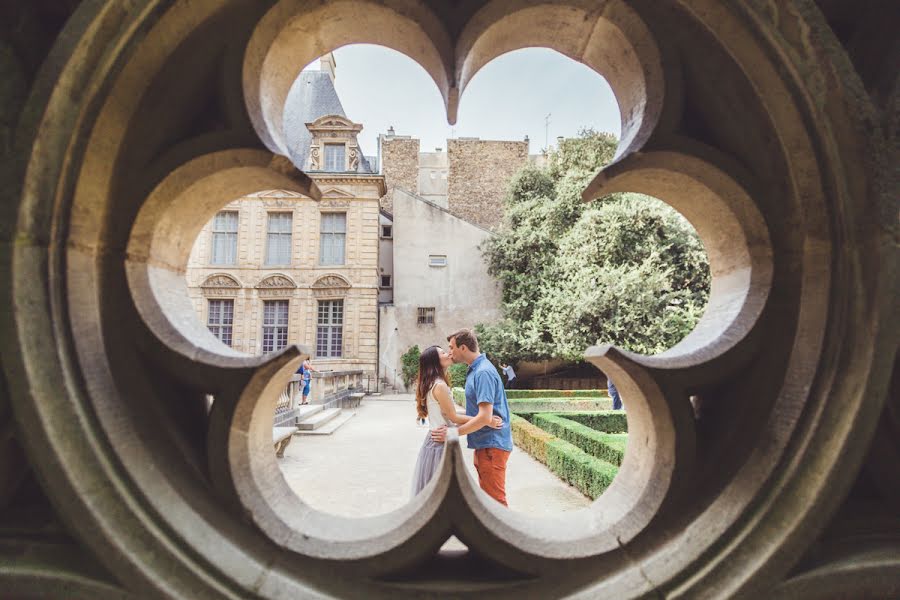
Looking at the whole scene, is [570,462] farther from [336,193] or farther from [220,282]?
[220,282]

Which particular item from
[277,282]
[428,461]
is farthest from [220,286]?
[428,461]

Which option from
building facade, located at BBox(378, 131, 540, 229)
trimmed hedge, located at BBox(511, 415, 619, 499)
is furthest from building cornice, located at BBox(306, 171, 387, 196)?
trimmed hedge, located at BBox(511, 415, 619, 499)

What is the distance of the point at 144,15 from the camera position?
0.88 metres

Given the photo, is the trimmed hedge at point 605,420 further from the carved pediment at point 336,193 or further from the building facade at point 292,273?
the carved pediment at point 336,193

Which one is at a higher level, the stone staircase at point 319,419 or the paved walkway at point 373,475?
the stone staircase at point 319,419

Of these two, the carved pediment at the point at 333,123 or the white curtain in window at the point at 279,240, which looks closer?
the carved pediment at the point at 333,123

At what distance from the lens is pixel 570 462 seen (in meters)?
5.73

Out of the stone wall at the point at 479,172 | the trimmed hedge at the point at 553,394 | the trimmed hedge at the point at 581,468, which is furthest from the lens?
the stone wall at the point at 479,172

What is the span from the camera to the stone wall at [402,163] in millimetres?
27375

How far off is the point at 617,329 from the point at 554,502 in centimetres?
924

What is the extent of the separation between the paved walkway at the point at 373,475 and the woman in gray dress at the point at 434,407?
1149mm

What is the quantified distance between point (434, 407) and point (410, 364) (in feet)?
51.5

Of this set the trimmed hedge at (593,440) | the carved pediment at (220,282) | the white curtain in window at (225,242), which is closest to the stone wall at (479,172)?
the white curtain in window at (225,242)

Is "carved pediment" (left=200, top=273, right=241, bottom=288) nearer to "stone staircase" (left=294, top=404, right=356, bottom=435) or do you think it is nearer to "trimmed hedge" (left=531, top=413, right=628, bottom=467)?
"stone staircase" (left=294, top=404, right=356, bottom=435)
